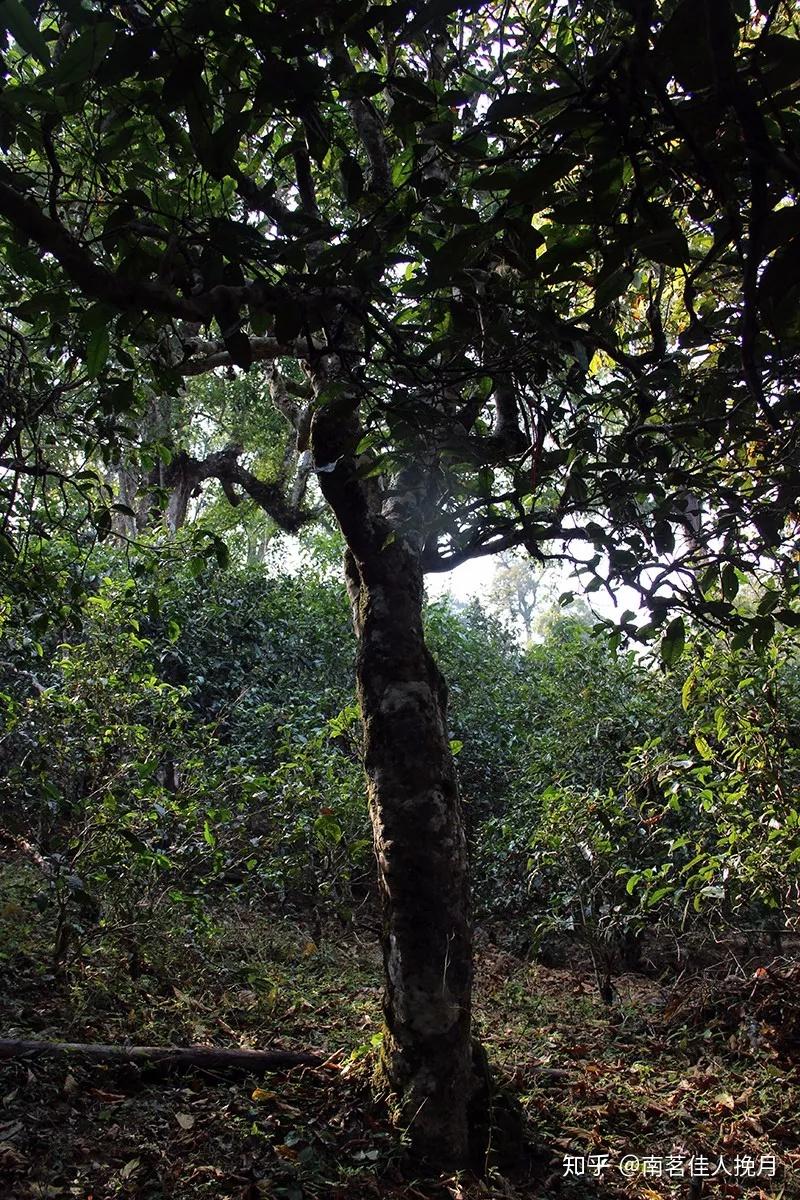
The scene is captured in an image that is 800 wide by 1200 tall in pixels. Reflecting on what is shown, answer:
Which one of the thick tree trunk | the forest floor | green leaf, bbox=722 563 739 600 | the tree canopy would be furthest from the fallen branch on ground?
green leaf, bbox=722 563 739 600

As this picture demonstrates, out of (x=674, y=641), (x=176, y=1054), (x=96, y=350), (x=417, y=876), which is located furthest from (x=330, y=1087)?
(x=96, y=350)

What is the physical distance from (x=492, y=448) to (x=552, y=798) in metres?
3.02

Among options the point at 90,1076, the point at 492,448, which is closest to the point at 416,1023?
the point at 90,1076

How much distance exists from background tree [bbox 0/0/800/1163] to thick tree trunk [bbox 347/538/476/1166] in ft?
0.03

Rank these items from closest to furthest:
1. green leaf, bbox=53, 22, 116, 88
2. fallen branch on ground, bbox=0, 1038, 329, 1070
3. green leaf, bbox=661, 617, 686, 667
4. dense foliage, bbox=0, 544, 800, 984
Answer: green leaf, bbox=53, 22, 116, 88
green leaf, bbox=661, 617, 686, 667
fallen branch on ground, bbox=0, 1038, 329, 1070
dense foliage, bbox=0, 544, 800, 984

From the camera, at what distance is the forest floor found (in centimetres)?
248

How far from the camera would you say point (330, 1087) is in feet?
9.86

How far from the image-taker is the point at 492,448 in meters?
2.15

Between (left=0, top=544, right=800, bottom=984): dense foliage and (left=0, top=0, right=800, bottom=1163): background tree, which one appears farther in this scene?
(left=0, top=544, right=800, bottom=984): dense foliage

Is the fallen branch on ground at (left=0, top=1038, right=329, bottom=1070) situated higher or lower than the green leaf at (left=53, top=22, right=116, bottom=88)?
lower

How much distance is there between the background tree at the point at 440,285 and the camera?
123 centimetres

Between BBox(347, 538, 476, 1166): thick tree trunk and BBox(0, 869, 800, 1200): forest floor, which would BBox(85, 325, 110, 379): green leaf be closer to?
BBox(347, 538, 476, 1166): thick tree trunk

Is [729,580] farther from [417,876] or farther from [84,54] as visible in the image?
[84,54]

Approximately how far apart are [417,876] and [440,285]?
2.06 m
